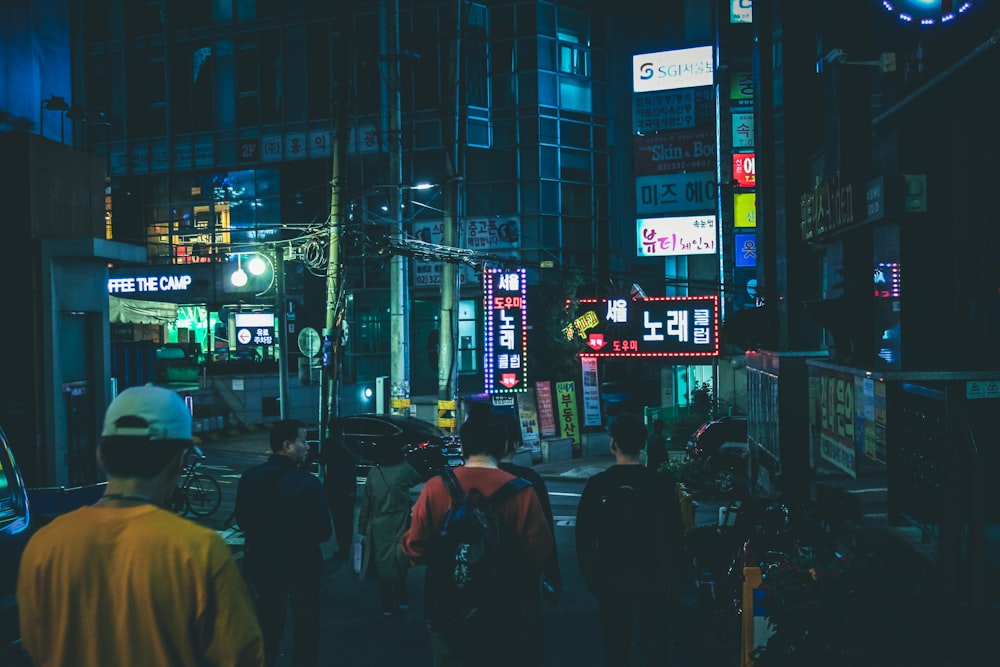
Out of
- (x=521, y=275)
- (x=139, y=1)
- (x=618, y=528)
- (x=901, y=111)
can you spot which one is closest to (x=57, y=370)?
(x=618, y=528)

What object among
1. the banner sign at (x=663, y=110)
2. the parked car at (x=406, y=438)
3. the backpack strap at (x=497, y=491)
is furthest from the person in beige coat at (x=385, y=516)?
the banner sign at (x=663, y=110)

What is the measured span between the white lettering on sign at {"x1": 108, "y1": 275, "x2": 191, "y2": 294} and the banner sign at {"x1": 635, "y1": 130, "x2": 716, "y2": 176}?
54.2 ft

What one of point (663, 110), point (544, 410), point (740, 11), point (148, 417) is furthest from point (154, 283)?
point (148, 417)

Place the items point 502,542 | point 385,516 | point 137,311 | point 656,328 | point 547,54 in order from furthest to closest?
point 547,54 < point 656,328 < point 137,311 < point 385,516 < point 502,542

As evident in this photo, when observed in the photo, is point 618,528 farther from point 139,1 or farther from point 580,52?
point 139,1

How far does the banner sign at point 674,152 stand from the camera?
32469 mm

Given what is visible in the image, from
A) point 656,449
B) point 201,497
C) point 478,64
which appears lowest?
point 201,497

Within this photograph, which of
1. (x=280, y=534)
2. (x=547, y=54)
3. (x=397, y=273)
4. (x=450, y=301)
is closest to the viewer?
(x=280, y=534)

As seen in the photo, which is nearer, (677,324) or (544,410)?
(677,324)

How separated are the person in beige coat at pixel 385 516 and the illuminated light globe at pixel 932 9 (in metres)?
5.91

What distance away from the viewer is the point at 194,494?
17.6 meters

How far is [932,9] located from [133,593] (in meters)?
6.72

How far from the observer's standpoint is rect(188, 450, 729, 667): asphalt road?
833cm

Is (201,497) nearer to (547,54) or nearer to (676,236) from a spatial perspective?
(676,236)
